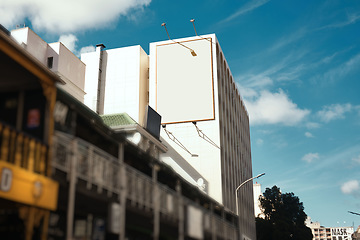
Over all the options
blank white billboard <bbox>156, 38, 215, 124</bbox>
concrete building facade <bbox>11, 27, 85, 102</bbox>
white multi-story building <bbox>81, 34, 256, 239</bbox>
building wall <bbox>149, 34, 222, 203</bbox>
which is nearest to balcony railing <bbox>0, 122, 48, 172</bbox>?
concrete building facade <bbox>11, 27, 85, 102</bbox>

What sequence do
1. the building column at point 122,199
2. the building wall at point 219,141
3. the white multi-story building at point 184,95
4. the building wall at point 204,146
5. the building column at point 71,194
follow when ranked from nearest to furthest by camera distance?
the building column at point 71,194
the building column at point 122,199
the building wall at point 204,146
the building wall at point 219,141
the white multi-story building at point 184,95

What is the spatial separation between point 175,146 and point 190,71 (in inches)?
358

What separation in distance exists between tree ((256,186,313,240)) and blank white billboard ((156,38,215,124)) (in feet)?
87.9

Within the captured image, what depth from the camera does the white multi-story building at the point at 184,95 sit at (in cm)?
4984

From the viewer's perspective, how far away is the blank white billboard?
50781 mm

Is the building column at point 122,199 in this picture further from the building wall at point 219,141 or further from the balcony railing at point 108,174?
the building wall at point 219,141

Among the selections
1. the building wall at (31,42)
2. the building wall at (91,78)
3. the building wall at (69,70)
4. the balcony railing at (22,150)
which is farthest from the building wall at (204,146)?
the balcony railing at (22,150)

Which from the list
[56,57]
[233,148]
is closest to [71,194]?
[56,57]

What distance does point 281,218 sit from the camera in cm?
7112

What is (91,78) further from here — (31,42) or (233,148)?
(233,148)

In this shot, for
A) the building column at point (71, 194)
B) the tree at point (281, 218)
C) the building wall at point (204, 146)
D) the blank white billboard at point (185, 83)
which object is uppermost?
the blank white billboard at point (185, 83)

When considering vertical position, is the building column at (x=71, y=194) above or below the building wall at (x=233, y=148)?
below

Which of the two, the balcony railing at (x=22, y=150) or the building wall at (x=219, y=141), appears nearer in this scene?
the balcony railing at (x=22, y=150)

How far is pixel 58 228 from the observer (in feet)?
47.6
